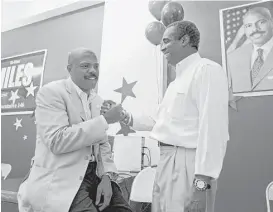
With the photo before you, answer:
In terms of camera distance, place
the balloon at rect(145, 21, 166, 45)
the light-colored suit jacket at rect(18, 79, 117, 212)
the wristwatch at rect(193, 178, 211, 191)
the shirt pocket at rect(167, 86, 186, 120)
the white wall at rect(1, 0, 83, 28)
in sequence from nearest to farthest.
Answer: the wristwatch at rect(193, 178, 211, 191)
the light-colored suit jacket at rect(18, 79, 117, 212)
the shirt pocket at rect(167, 86, 186, 120)
the balloon at rect(145, 21, 166, 45)
the white wall at rect(1, 0, 83, 28)

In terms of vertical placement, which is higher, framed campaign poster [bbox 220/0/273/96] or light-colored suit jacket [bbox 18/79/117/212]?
framed campaign poster [bbox 220/0/273/96]

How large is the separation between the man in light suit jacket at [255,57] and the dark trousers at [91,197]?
5.73 ft

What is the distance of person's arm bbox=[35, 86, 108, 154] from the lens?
4.96ft

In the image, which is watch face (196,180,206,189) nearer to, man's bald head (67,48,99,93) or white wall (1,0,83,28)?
man's bald head (67,48,99,93)

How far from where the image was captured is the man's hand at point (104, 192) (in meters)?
1.57

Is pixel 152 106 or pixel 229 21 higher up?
pixel 229 21

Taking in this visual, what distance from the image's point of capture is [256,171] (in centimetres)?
272

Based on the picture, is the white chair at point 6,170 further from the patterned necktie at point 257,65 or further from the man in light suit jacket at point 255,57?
the patterned necktie at point 257,65

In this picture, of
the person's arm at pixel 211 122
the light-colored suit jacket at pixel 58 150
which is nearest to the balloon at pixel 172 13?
the person's arm at pixel 211 122

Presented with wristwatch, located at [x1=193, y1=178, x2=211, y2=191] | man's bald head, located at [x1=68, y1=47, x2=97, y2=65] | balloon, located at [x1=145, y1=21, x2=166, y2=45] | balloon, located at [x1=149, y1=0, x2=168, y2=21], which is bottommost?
wristwatch, located at [x1=193, y1=178, x2=211, y2=191]


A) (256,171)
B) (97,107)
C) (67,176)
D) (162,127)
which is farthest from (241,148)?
(67,176)

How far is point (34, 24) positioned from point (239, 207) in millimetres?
4092

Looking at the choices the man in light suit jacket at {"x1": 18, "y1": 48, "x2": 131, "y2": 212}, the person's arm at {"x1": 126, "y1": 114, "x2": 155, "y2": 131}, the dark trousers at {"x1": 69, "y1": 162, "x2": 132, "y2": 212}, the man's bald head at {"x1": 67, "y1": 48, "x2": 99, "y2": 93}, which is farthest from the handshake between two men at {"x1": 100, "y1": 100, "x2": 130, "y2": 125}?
the person's arm at {"x1": 126, "y1": 114, "x2": 155, "y2": 131}

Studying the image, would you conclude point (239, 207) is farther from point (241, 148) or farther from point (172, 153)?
point (172, 153)
